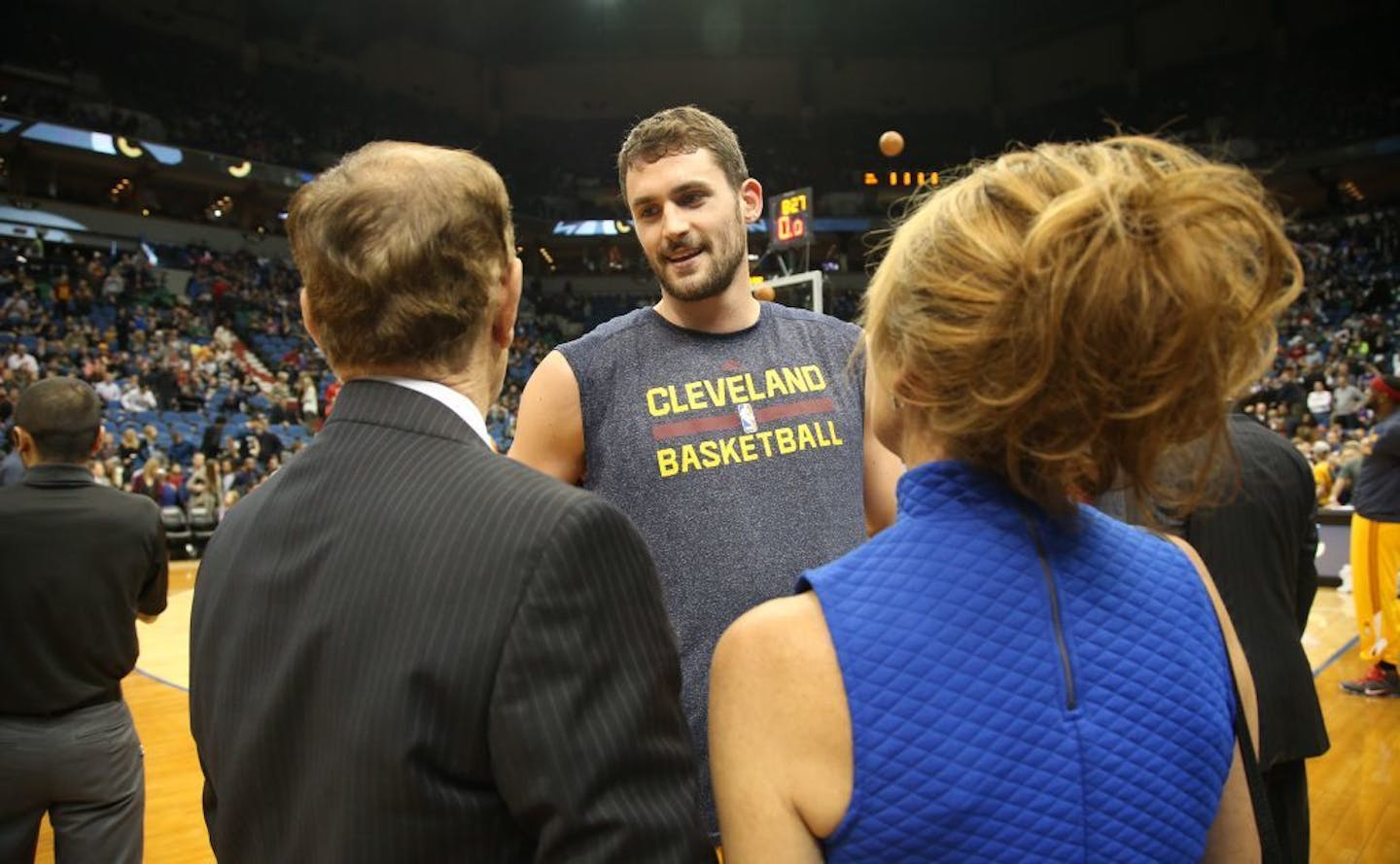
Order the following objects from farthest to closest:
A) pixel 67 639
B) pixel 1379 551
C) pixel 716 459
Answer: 1. pixel 1379 551
2. pixel 67 639
3. pixel 716 459

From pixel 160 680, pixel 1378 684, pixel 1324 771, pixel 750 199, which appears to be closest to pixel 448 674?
pixel 750 199

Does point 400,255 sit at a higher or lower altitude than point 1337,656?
higher

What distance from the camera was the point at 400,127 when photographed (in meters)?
26.7

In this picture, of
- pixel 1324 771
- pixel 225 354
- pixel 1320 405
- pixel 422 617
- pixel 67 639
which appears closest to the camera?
pixel 422 617

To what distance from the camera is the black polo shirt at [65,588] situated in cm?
270

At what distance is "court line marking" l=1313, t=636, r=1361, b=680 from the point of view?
619 centimetres

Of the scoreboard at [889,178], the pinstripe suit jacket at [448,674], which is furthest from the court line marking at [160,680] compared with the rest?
the scoreboard at [889,178]

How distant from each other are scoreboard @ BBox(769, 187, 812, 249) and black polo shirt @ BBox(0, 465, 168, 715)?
24.8ft

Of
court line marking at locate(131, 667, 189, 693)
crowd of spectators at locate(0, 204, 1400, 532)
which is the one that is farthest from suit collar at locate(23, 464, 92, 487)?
crowd of spectators at locate(0, 204, 1400, 532)

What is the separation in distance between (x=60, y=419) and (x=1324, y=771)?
17.3ft

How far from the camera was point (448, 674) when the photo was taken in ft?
2.88

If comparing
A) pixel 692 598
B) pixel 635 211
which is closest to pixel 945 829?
pixel 692 598

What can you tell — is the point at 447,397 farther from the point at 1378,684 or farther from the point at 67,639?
the point at 1378,684

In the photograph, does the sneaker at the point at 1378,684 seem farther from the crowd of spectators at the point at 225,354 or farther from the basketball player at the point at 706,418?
the basketball player at the point at 706,418
